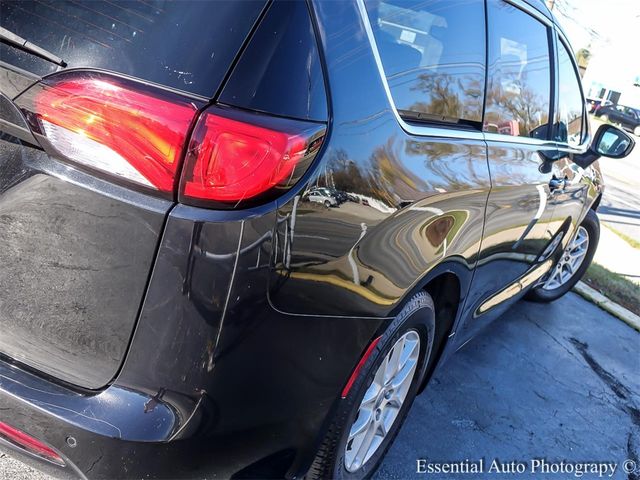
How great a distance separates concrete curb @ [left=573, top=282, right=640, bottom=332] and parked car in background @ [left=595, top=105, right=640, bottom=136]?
2921cm

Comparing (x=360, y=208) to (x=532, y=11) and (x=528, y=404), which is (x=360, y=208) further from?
(x=528, y=404)

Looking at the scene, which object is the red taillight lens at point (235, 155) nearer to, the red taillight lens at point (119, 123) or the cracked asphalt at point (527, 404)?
the red taillight lens at point (119, 123)

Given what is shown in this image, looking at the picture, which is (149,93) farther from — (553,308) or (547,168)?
(553,308)

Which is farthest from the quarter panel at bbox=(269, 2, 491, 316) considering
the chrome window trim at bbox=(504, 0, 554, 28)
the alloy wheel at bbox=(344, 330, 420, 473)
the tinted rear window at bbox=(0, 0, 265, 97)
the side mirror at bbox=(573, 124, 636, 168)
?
the side mirror at bbox=(573, 124, 636, 168)

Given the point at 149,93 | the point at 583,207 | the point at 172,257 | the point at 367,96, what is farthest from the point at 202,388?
the point at 583,207

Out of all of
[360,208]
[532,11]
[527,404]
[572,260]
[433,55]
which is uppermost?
[532,11]

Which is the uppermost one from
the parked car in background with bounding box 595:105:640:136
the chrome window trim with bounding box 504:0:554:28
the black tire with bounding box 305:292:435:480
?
the parked car in background with bounding box 595:105:640:136

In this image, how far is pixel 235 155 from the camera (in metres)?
1.31

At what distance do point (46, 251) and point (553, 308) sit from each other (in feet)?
14.5

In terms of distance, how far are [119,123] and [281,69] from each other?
0.39 m

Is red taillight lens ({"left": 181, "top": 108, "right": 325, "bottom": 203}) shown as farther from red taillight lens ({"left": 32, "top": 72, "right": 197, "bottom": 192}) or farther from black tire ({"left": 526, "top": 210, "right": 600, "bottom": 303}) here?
black tire ({"left": 526, "top": 210, "right": 600, "bottom": 303})

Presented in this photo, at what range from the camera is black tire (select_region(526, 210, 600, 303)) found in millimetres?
4723

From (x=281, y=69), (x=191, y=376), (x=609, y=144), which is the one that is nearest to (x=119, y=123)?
(x=281, y=69)

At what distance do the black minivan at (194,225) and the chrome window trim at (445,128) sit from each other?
2 cm
